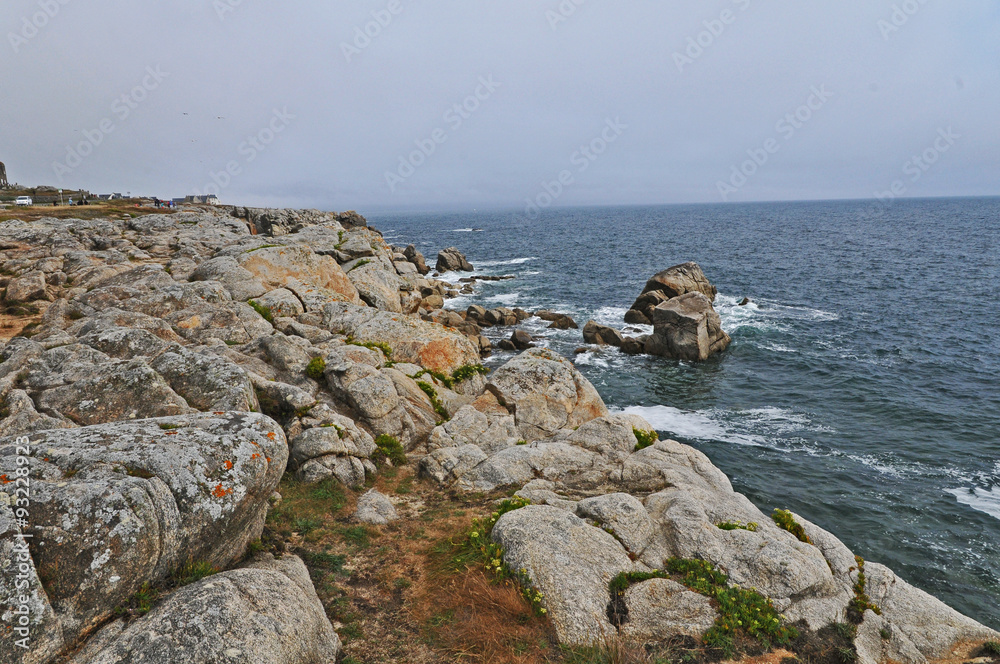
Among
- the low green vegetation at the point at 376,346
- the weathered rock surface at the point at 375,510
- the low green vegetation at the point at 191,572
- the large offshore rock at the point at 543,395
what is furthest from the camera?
the low green vegetation at the point at 376,346

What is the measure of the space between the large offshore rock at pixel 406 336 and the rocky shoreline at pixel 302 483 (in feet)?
0.51

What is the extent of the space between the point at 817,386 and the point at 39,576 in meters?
44.6

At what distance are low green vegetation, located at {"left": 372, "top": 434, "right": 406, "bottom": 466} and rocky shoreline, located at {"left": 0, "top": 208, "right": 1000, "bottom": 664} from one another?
11 cm

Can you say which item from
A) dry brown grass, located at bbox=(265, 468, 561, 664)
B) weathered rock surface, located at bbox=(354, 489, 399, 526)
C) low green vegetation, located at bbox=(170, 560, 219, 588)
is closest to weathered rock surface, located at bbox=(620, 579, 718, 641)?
dry brown grass, located at bbox=(265, 468, 561, 664)

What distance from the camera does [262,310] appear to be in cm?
2795

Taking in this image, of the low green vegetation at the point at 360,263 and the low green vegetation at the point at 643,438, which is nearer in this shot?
the low green vegetation at the point at 643,438

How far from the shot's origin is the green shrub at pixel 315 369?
2056 centimetres

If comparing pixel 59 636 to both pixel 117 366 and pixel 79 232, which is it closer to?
pixel 117 366

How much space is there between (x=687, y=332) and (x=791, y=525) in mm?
33237

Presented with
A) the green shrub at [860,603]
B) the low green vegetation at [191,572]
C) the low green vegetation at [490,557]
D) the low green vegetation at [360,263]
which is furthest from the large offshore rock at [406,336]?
the green shrub at [860,603]

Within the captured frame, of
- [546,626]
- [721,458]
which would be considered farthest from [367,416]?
[721,458]

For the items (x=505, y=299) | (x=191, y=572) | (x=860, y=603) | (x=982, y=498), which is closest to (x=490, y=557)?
(x=191, y=572)

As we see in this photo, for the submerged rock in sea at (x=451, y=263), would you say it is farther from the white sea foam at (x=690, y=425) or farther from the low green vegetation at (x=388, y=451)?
the low green vegetation at (x=388, y=451)

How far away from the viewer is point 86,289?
92.3 ft
